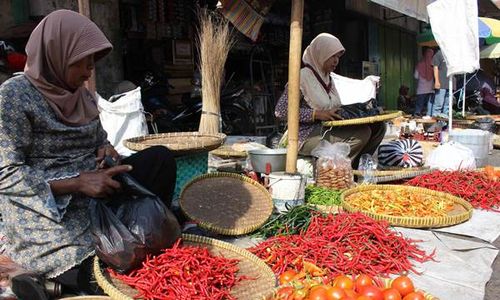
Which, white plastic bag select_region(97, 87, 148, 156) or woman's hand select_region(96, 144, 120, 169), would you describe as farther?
white plastic bag select_region(97, 87, 148, 156)

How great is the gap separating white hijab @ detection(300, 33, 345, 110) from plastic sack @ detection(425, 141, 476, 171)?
1.24 m

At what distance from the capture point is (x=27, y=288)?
5.72ft

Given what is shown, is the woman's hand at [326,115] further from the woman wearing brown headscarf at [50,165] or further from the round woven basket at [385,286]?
the woman wearing brown headscarf at [50,165]

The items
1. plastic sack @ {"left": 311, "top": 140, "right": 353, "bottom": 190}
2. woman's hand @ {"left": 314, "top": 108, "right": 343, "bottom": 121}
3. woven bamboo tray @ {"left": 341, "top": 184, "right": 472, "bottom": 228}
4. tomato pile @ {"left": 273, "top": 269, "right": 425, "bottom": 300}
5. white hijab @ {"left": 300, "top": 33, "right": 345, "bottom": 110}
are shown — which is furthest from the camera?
white hijab @ {"left": 300, "top": 33, "right": 345, "bottom": 110}

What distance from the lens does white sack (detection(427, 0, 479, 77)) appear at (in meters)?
5.27

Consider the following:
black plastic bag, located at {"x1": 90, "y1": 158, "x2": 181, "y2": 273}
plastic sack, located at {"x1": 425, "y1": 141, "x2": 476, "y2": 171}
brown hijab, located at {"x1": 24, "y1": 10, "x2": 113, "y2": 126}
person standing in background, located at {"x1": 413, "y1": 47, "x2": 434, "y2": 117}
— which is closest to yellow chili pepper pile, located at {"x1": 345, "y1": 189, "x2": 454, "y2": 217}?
plastic sack, located at {"x1": 425, "y1": 141, "x2": 476, "y2": 171}

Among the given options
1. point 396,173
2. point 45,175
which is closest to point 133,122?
point 45,175

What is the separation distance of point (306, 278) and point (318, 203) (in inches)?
56.7

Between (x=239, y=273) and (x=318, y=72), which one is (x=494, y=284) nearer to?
(x=239, y=273)

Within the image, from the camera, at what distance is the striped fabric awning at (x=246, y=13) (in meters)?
4.18

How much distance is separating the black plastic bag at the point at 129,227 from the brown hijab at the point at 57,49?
0.52 meters

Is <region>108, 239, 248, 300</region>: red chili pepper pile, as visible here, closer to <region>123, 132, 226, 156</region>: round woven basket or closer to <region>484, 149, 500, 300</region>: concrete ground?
<region>123, 132, 226, 156</region>: round woven basket

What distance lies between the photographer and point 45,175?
2.01 metres

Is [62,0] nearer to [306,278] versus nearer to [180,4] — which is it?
[180,4]
